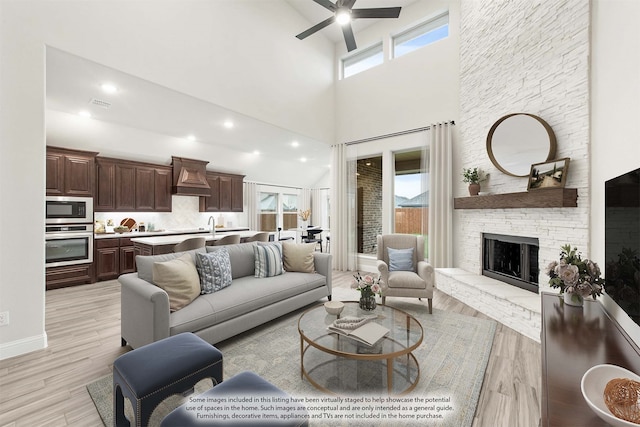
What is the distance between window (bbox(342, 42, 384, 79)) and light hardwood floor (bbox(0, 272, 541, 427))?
508 centimetres

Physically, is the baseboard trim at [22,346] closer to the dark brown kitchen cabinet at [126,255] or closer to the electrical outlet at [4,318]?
the electrical outlet at [4,318]

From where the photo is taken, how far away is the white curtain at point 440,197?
4.45 meters

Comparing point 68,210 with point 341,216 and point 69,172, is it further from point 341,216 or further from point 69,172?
point 341,216

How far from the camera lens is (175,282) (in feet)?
7.80

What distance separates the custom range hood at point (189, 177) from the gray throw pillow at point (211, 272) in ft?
12.8

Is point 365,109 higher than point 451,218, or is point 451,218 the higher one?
point 365,109

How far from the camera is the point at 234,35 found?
4168 mm

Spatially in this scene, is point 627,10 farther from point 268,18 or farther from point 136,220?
point 136,220

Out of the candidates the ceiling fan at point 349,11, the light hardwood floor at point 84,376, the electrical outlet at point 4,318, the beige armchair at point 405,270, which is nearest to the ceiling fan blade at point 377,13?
the ceiling fan at point 349,11

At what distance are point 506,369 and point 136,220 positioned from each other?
667 centimetres

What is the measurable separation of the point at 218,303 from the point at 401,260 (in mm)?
2441

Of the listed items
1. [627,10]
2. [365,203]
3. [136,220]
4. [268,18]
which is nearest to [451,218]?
[365,203]

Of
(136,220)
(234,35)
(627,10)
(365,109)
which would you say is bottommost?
(136,220)

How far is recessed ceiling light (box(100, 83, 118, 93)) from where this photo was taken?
135 inches
